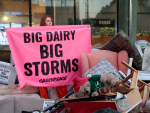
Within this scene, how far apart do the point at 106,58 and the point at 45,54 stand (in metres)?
0.94

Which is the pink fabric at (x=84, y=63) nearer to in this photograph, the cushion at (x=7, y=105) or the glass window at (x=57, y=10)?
the cushion at (x=7, y=105)

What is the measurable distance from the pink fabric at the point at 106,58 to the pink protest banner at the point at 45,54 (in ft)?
0.58

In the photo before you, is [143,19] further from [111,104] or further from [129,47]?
[111,104]

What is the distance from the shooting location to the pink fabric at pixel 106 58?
2.90 m

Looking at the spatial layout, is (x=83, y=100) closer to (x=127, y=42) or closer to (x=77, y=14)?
(x=127, y=42)

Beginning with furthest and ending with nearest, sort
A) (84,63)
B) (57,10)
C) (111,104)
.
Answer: (57,10) → (84,63) → (111,104)

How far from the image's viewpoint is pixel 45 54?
2896mm

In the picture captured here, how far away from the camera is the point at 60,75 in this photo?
294 cm

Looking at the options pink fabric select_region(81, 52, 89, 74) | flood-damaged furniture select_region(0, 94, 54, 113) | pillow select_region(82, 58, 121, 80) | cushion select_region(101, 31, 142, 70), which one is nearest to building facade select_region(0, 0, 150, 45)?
cushion select_region(101, 31, 142, 70)

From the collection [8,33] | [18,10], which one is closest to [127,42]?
[8,33]

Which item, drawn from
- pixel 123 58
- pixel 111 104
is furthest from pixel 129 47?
pixel 111 104

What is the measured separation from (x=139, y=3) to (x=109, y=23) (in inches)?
53.3

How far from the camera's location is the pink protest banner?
285cm

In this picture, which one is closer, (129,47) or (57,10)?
(129,47)
